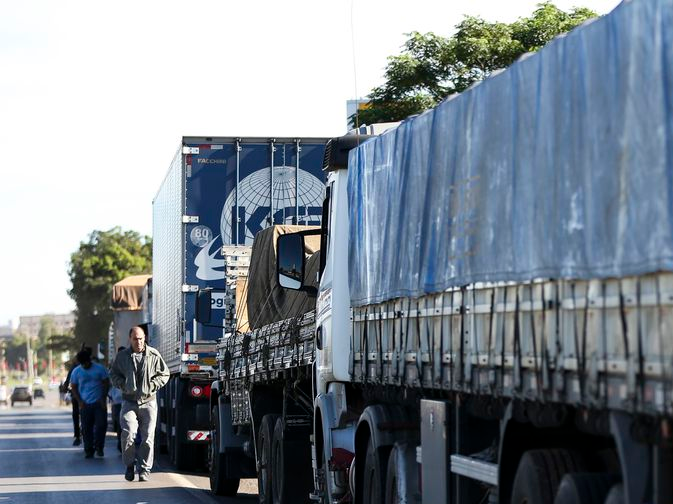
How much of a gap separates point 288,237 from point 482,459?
4.19 meters

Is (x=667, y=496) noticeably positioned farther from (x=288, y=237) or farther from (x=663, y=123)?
(x=288, y=237)

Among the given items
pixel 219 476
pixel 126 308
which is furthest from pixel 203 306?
pixel 126 308

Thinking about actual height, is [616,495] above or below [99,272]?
below

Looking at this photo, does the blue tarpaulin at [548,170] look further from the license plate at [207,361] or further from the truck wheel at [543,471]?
the license plate at [207,361]

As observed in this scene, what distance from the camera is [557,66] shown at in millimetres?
6199

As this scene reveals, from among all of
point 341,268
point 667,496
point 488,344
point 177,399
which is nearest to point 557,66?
point 488,344

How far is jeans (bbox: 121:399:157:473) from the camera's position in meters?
16.7

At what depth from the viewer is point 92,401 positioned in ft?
75.3

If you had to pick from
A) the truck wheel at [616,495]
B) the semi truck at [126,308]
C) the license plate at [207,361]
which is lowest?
the truck wheel at [616,495]

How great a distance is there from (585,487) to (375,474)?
11.5ft

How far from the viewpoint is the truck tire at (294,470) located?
1240cm

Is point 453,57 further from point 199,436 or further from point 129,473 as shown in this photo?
point 129,473

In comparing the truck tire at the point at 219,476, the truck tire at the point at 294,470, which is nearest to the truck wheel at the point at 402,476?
the truck tire at the point at 294,470

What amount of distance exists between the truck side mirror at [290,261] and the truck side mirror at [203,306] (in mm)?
5647
